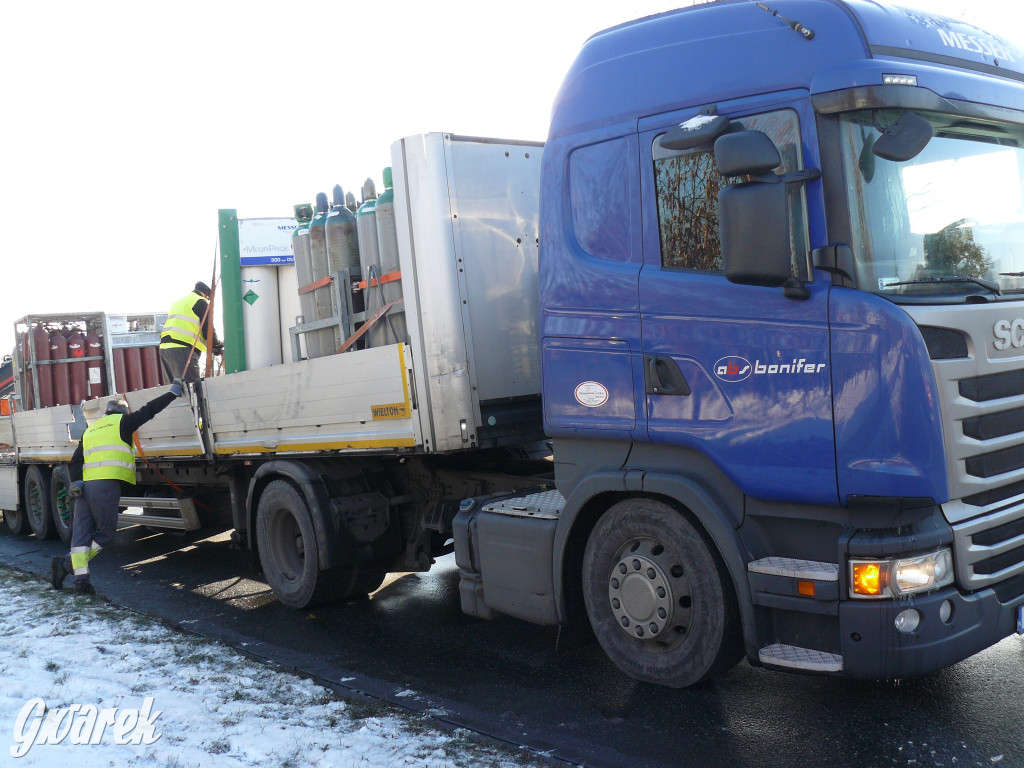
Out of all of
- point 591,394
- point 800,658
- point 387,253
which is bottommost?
point 800,658

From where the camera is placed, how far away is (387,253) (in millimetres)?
5875

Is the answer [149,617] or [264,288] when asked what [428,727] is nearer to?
[149,617]

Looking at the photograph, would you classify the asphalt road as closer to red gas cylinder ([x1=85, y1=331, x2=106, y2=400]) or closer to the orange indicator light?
the orange indicator light

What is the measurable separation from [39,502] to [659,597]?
10135mm

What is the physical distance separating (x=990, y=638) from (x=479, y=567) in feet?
8.47

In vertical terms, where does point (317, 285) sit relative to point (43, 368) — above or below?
above

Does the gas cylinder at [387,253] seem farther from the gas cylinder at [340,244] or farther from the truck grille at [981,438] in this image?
the truck grille at [981,438]

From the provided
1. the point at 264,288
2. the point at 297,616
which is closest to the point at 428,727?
the point at 297,616

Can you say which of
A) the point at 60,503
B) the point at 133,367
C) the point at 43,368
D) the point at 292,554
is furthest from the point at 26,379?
the point at 292,554

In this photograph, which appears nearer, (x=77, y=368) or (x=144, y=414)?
(x=144, y=414)

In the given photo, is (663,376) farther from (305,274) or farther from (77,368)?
(77,368)

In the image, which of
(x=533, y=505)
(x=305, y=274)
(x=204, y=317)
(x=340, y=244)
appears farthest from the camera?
(x=204, y=317)

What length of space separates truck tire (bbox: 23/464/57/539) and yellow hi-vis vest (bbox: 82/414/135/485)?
12.1 feet

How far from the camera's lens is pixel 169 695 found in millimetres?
4711
